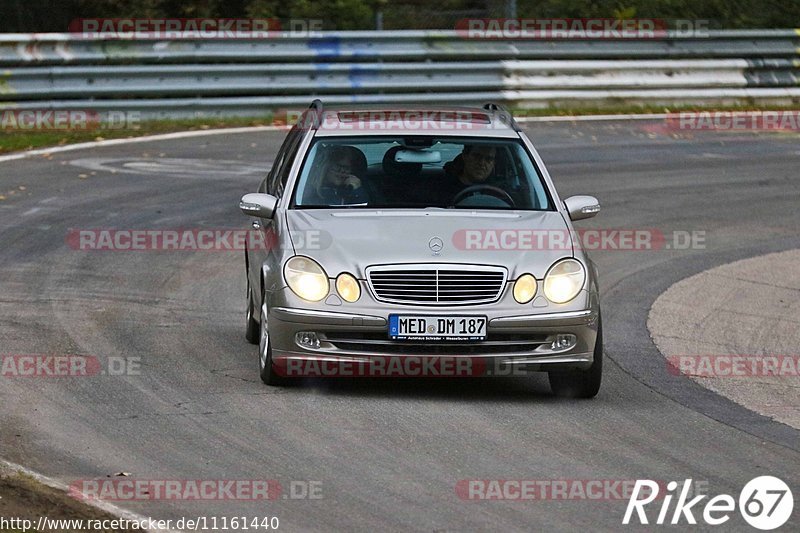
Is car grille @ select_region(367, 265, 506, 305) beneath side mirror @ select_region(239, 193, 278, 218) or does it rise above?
beneath

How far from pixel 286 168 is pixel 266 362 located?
163 cm

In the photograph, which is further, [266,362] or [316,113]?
[316,113]

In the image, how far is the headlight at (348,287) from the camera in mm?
8570

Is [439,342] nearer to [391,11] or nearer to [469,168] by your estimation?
[469,168]

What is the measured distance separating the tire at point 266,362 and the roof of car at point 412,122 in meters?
1.54

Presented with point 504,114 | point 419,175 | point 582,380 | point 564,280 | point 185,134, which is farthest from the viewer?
point 185,134

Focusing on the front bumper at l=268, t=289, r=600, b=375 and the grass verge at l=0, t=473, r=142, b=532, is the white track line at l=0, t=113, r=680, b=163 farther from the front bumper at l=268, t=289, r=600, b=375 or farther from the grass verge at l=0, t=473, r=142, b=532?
the grass verge at l=0, t=473, r=142, b=532

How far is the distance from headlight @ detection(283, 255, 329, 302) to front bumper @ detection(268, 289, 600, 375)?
5cm

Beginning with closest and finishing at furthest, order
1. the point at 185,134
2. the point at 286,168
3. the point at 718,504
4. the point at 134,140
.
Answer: the point at 718,504
the point at 286,168
the point at 134,140
the point at 185,134

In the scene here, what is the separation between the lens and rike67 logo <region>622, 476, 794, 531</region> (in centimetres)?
646

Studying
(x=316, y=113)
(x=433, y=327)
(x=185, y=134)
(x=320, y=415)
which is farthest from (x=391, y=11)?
(x=320, y=415)

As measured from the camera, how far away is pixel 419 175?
31.9ft

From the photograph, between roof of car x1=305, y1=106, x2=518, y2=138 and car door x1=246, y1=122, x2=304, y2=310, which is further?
roof of car x1=305, y1=106, x2=518, y2=138

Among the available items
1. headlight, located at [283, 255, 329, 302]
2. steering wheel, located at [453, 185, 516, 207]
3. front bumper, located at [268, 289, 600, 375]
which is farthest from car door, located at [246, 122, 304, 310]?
steering wheel, located at [453, 185, 516, 207]
